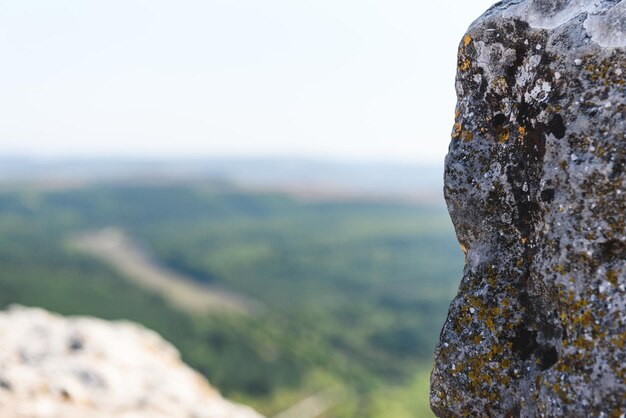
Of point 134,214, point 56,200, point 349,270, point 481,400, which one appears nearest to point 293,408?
point 481,400

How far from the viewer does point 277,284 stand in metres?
117

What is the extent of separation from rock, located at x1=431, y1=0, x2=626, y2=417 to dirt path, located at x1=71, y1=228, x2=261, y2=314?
85.8m

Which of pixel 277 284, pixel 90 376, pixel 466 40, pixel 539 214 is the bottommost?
pixel 277 284

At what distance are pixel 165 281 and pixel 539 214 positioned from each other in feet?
362

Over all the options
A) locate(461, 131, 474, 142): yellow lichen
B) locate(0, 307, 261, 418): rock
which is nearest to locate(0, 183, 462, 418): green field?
locate(0, 307, 261, 418): rock

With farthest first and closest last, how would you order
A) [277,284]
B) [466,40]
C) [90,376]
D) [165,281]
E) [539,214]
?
1. [277,284]
2. [165,281]
3. [90,376]
4. [466,40]
5. [539,214]

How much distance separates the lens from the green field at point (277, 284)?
219ft

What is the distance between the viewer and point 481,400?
4.74 meters

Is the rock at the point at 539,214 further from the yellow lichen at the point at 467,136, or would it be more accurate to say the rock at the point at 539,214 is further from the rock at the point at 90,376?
the rock at the point at 90,376

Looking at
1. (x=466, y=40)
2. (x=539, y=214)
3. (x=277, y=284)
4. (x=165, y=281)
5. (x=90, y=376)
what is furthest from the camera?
(x=277, y=284)

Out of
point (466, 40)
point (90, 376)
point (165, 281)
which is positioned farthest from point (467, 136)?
point (165, 281)

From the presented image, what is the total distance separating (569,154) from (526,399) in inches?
67.4

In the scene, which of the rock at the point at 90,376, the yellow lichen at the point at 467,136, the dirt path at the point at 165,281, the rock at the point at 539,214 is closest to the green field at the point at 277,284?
the dirt path at the point at 165,281

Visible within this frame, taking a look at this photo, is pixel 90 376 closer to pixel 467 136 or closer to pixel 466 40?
pixel 467 136
